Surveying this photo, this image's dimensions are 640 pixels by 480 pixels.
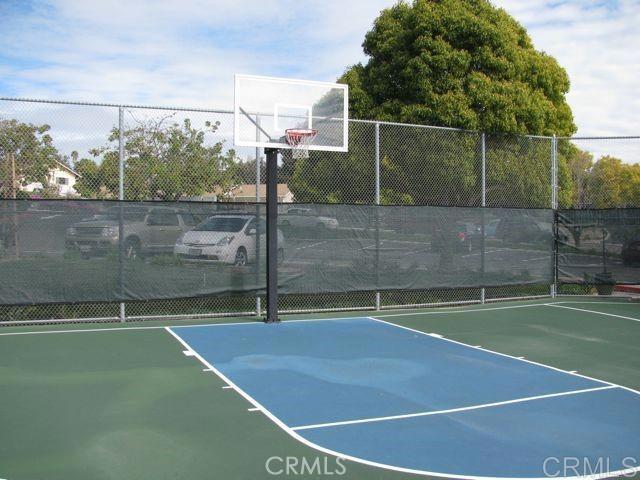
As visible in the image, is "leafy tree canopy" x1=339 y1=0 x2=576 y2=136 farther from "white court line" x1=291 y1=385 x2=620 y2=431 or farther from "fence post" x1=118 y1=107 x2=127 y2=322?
"white court line" x1=291 y1=385 x2=620 y2=431

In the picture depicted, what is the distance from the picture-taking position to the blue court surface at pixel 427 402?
4930 mm

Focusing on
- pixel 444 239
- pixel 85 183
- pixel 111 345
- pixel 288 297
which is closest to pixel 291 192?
pixel 288 297

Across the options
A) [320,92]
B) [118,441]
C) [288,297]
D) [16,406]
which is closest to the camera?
[118,441]

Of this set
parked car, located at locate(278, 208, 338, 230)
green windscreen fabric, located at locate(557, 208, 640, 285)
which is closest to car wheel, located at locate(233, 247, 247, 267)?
parked car, located at locate(278, 208, 338, 230)

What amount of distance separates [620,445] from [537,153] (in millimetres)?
10092

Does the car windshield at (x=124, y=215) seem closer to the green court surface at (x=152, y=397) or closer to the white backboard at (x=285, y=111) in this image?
the green court surface at (x=152, y=397)

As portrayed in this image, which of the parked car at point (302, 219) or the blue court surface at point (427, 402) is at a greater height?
the parked car at point (302, 219)

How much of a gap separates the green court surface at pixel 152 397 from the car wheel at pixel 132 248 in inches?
47.7

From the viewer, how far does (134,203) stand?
10.3 metres

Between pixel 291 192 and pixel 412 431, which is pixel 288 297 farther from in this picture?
pixel 412 431

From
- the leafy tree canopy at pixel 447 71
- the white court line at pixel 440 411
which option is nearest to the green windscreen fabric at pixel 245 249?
the leafy tree canopy at pixel 447 71

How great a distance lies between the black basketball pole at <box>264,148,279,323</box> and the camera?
409 inches

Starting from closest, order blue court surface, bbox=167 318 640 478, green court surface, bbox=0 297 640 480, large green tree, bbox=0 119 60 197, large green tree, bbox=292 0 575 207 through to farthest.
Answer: green court surface, bbox=0 297 640 480 → blue court surface, bbox=167 318 640 478 → large green tree, bbox=0 119 60 197 → large green tree, bbox=292 0 575 207

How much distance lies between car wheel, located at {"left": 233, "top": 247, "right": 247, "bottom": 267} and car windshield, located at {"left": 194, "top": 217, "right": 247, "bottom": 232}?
39 cm
